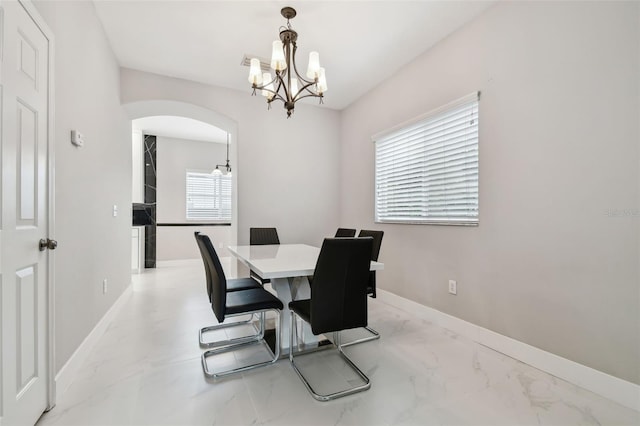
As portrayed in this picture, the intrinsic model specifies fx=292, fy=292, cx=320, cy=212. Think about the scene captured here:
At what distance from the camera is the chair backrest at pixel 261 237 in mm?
3551

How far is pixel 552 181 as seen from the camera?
1982mm

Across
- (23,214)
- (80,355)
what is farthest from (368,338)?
(23,214)

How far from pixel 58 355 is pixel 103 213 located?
53.1 inches

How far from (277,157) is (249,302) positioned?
2.59 m

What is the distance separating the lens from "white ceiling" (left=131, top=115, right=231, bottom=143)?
5.30 metres

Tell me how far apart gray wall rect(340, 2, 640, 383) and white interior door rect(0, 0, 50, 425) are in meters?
2.92

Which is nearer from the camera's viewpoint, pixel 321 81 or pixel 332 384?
pixel 332 384

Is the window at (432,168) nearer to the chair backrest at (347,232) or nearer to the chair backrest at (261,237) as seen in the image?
Result: the chair backrest at (347,232)

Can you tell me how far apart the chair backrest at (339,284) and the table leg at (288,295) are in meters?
0.57

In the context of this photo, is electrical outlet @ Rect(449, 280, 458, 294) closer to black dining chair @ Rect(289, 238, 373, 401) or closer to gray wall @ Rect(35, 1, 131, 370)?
black dining chair @ Rect(289, 238, 373, 401)

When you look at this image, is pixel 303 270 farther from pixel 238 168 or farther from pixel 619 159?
pixel 238 168

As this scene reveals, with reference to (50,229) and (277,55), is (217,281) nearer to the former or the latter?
(50,229)

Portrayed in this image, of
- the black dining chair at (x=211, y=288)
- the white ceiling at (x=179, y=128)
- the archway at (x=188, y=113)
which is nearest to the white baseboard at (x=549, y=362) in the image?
the black dining chair at (x=211, y=288)

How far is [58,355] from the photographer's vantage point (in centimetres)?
172
